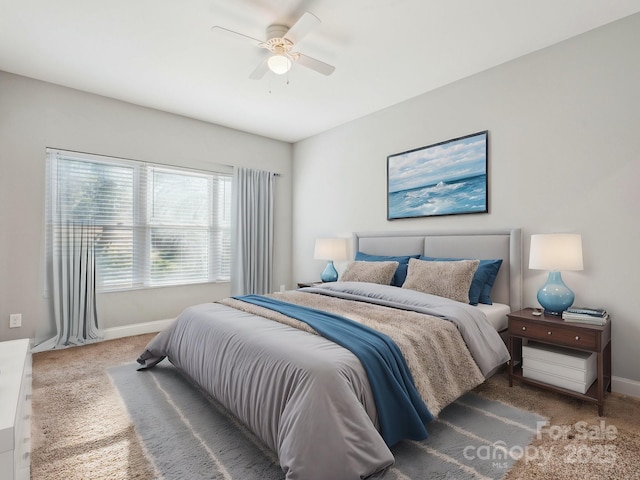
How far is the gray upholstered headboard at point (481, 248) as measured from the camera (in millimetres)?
2840

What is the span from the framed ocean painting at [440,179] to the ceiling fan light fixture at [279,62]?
1.74 meters

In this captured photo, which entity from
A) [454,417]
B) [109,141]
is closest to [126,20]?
[109,141]

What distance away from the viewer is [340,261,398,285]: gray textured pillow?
10.7ft

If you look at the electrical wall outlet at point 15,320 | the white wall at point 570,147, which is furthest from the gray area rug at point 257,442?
the electrical wall outlet at point 15,320

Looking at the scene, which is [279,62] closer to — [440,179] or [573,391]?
[440,179]

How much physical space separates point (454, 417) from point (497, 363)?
1.72 feet

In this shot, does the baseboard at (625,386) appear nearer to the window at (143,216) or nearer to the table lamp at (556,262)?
the table lamp at (556,262)

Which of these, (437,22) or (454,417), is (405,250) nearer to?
(454,417)

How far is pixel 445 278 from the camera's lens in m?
2.77

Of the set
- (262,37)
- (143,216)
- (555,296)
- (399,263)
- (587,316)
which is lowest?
(587,316)

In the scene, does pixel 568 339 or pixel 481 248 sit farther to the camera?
pixel 481 248

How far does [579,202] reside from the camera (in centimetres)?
256

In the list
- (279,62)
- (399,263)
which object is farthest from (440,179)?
(279,62)

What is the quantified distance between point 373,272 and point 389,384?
1.76 meters
